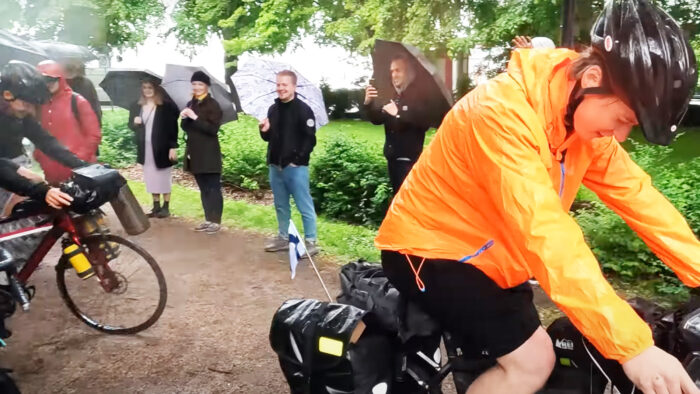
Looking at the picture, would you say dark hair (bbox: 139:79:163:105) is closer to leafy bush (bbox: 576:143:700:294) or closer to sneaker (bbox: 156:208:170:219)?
sneaker (bbox: 156:208:170:219)

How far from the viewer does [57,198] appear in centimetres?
416

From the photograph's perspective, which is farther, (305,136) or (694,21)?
(694,21)

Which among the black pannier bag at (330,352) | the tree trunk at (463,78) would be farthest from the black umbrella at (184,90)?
the black pannier bag at (330,352)

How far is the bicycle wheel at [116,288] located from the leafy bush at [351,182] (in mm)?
3515

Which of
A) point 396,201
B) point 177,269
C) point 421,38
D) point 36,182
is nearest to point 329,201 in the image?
point 177,269

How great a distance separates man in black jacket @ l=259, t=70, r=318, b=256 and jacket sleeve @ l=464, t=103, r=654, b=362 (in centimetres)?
486

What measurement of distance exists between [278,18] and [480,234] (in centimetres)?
1310

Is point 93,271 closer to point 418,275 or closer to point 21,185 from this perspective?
point 21,185

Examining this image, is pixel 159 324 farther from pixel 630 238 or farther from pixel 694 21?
pixel 694 21

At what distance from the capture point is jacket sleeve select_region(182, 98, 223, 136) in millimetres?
7859

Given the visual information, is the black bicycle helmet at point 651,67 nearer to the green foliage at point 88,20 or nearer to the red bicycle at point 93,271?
the red bicycle at point 93,271

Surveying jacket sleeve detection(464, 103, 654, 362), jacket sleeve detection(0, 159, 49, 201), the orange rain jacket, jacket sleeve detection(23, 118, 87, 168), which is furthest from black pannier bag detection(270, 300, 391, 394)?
jacket sleeve detection(23, 118, 87, 168)

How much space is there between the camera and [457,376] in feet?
7.46

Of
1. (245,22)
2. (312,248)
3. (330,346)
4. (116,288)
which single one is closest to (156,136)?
(312,248)
